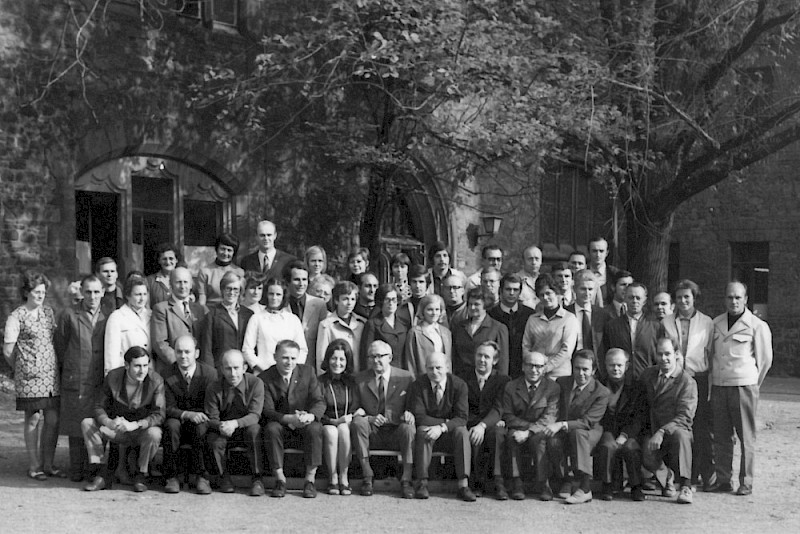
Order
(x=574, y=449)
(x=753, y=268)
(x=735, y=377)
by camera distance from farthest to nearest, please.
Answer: (x=753, y=268), (x=735, y=377), (x=574, y=449)

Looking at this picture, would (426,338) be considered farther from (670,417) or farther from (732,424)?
(732,424)

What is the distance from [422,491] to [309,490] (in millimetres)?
784

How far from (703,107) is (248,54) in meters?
5.60

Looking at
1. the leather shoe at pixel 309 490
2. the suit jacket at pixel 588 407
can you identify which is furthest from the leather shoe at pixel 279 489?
the suit jacket at pixel 588 407

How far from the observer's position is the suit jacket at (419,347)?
8359 millimetres

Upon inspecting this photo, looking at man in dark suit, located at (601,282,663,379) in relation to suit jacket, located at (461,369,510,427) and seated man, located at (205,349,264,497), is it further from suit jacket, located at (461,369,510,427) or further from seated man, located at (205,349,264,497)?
seated man, located at (205,349,264,497)

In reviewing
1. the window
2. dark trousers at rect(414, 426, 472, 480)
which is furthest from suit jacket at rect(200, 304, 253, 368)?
the window

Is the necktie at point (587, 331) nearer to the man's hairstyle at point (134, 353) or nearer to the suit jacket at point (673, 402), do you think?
the suit jacket at point (673, 402)

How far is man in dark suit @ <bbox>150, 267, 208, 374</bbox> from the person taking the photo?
26.9ft

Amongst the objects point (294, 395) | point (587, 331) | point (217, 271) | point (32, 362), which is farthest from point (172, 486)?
point (587, 331)

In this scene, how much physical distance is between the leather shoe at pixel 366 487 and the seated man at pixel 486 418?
0.76m

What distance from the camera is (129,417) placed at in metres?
7.73

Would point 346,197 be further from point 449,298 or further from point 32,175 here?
point 449,298

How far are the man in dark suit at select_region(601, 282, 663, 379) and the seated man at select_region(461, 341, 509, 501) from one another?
0.93 meters
